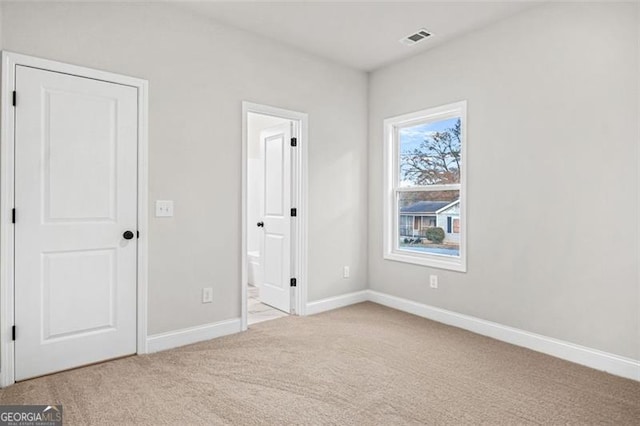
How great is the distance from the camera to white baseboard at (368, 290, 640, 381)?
2588mm

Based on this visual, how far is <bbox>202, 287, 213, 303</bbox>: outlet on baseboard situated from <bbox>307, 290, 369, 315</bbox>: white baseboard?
113cm

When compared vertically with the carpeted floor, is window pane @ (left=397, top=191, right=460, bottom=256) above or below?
above

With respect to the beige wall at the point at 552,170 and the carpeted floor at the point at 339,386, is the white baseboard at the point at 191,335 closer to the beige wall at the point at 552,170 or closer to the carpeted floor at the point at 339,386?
the carpeted floor at the point at 339,386

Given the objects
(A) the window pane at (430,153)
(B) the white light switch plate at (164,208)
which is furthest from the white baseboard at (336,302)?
(B) the white light switch plate at (164,208)

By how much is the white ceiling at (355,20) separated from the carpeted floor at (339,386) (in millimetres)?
2776

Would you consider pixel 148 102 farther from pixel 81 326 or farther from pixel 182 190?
pixel 81 326

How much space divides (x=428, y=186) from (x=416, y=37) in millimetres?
1468


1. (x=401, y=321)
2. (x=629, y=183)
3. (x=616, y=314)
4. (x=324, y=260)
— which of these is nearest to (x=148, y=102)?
(x=324, y=260)

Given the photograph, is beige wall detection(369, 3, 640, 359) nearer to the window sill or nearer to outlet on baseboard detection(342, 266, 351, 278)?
the window sill

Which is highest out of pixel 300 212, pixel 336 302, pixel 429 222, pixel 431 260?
pixel 300 212

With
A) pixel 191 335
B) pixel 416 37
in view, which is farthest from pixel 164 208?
pixel 416 37

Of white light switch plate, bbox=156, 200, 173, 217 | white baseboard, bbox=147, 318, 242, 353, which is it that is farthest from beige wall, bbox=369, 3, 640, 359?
white light switch plate, bbox=156, 200, 173, 217

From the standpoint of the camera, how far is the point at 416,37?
11.6 feet

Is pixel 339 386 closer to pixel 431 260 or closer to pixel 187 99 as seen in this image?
pixel 431 260
